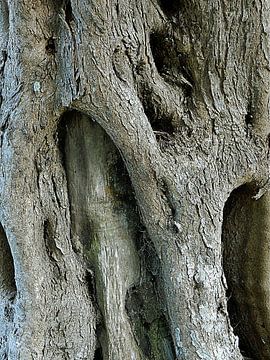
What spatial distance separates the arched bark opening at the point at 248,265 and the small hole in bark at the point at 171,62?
40 cm

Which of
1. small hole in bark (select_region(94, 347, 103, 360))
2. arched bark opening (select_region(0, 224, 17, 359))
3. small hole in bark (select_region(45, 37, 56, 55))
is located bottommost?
small hole in bark (select_region(94, 347, 103, 360))

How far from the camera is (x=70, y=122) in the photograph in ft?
5.23

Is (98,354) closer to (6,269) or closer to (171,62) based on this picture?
(6,269)

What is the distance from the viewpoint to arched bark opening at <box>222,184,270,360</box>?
179 centimetres

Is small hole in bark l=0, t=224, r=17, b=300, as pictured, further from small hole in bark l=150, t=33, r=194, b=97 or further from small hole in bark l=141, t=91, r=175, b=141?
small hole in bark l=150, t=33, r=194, b=97

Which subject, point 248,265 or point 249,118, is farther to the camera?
point 248,265

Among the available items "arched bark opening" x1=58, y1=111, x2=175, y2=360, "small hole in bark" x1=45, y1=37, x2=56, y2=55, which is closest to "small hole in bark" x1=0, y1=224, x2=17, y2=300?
"arched bark opening" x1=58, y1=111, x2=175, y2=360

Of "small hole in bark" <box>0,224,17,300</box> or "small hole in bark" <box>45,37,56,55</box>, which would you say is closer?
"small hole in bark" <box>45,37,56,55</box>

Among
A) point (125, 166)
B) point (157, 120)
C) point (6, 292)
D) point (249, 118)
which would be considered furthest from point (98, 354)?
point (249, 118)

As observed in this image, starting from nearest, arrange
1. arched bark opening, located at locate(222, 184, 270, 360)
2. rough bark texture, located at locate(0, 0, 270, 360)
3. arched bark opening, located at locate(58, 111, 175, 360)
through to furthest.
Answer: rough bark texture, located at locate(0, 0, 270, 360) < arched bark opening, located at locate(58, 111, 175, 360) < arched bark opening, located at locate(222, 184, 270, 360)

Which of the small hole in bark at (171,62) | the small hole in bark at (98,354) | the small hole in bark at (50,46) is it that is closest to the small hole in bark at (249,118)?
the small hole in bark at (171,62)

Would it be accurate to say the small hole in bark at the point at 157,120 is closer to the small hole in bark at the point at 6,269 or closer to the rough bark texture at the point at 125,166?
the rough bark texture at the point at 125,166

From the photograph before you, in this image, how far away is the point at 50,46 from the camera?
151 centimetres

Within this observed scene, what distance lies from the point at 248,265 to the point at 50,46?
97 centimetres
